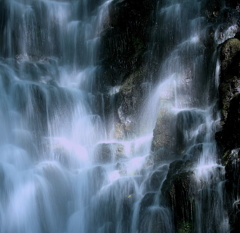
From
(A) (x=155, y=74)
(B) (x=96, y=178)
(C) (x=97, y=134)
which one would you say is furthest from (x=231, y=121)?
(C) (x=97, y=134)

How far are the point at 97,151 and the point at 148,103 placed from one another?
9.13 ft

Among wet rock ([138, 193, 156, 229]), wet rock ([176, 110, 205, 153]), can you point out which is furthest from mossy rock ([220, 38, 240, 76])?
wet rock ([138, 193, 156, 229])

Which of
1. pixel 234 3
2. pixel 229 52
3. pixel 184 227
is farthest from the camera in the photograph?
pixel 234 3

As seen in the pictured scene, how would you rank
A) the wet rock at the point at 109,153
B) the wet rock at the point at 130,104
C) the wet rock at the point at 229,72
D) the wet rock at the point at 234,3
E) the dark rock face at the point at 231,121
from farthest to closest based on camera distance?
the wet rock at the point at 130,104, the wet rock at the point at 234,3, the wet rock at the point at 109,153, the wet rock at the point at 229,72, the dark rock face at the point at 231,121

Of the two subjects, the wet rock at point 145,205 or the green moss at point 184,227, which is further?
the wet rock at point 145,205

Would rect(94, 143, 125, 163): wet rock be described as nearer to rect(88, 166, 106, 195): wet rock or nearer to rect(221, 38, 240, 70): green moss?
rect(88, 166, 106, 195): wet rock

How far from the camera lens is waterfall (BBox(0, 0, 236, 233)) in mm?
7258

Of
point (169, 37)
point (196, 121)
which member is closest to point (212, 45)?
point (169, 37)

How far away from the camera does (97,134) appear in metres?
12.3

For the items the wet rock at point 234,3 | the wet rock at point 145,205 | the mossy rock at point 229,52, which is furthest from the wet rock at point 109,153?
the wet rock at point 234,3

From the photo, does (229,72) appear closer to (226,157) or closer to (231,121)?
(231,121)

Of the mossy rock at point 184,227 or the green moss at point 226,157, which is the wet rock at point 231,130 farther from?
the mossy rock at point 184,227

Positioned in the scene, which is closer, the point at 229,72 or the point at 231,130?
the point at 231,130

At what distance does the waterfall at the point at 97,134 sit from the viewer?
286 inches
